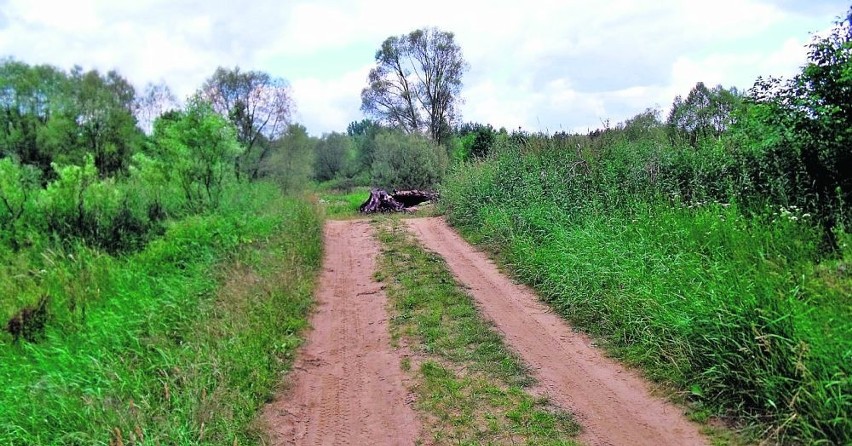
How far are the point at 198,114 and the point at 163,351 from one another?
28.1ft

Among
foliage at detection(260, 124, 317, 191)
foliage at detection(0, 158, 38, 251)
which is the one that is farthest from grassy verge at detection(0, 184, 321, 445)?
foliage at detection(260, 124, 317, 191)

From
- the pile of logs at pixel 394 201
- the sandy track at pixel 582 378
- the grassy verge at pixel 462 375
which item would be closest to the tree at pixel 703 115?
the sandy track at pixel 582 378

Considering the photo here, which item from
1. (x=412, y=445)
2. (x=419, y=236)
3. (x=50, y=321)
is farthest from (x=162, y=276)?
(x=412, y=445)

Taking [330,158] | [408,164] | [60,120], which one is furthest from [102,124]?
[408,164]

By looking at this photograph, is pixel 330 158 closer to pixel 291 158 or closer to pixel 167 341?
pixel 291 158

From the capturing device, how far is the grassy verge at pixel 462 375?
3.65 metres

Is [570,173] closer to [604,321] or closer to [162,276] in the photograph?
[604,321]

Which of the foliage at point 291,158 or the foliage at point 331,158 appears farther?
the foliage at point 331,158

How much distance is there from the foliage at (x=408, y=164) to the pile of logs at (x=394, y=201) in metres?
3.53

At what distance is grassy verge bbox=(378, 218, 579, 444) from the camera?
3652mm

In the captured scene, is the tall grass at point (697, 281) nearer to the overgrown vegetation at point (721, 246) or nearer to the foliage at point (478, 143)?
the overgrown vegetation at point (721, 246)

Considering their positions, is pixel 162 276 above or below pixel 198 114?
below

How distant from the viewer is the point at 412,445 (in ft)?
11.9

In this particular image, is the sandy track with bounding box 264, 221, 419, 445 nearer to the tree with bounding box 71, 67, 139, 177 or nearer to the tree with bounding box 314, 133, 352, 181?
the tree with bounding box 71, 67, 139, 177
